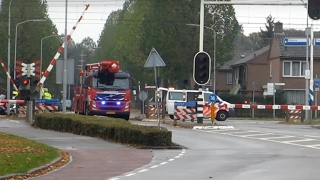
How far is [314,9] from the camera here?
2500cm

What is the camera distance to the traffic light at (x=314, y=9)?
24938mm

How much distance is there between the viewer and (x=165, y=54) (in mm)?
70500

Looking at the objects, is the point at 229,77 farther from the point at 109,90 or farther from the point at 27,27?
the point at 109,90

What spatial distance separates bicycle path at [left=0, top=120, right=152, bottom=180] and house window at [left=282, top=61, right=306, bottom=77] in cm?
4766

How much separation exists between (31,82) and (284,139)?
15.6m

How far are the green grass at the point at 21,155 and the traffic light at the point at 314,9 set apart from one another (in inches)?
356

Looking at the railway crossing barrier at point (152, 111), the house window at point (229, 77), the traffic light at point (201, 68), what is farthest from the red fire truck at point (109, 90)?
the house window at point (229, 77)

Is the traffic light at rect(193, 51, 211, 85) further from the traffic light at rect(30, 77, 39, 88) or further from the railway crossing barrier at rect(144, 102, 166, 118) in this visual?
the railway crossing barrier at rect(144, 102, 166, 118)

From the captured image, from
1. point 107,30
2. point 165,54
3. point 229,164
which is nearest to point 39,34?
point 165,54

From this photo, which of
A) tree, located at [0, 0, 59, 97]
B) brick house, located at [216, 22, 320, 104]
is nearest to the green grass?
brick house, located at [216, 22, 320, 104]

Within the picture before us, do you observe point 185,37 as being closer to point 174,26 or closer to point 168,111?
point 174,26

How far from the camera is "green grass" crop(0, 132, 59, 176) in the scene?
56.7 ft

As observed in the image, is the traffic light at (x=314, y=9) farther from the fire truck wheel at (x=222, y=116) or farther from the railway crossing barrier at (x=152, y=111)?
the fire truck wheel at (x=222, y=116)

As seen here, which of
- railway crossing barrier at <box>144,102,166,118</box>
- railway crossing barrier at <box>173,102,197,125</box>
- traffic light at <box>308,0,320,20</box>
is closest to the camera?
traffic light at <box>308,0,320,20</box>
